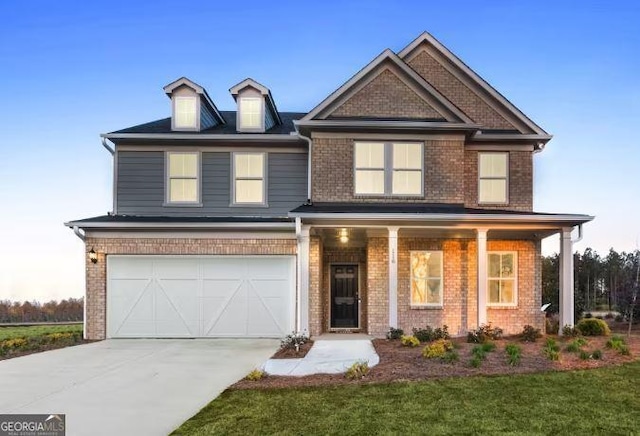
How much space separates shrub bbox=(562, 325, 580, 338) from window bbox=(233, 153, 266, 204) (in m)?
9.29

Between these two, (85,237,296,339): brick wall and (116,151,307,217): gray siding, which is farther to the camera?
(116,151,307,217): gray siding

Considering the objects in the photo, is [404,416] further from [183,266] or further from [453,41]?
[453,41]

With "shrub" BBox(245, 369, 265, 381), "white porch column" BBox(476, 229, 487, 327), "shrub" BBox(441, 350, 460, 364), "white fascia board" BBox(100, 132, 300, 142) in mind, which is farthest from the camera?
"white fascia board" BBox(100, 132, 300, 142)

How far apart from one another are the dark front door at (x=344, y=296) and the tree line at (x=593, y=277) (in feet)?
32.0

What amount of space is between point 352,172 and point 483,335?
5.65m

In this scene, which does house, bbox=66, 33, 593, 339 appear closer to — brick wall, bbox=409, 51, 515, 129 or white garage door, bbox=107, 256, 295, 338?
white garage door, bbox=107, 256, 295, 338

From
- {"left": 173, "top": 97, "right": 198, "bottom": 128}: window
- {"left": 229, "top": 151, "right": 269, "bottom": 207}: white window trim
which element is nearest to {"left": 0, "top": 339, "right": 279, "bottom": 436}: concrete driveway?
{"left": 229, "top": 151, "right": 269, "bottom": 207}: white window trim

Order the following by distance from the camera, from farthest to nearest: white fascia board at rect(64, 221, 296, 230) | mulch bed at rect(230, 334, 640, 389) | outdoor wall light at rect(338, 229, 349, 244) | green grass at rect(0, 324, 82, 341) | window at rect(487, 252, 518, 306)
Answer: green grass at rect(0, 324, 82, 341) < window at rect(487, 252, 518, 306) < white fascia board at rect(64, 221, 296, 230) < outdoor wall light at rect(338, 229, 349, 244) < mulch bed at rect(230, 334, 640, 389)

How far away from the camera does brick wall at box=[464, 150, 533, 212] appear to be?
1533 centimetres

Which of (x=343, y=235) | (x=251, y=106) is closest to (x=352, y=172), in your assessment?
(x=343, y=235)

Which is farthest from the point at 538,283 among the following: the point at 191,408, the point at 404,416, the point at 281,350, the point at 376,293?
the point at 191,408

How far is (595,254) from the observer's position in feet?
100.0

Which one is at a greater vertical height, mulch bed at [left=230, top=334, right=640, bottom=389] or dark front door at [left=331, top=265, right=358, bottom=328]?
dark front door at [left=331, top=265, right=358, bottom=328]

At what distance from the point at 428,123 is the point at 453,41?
4.68 meters
